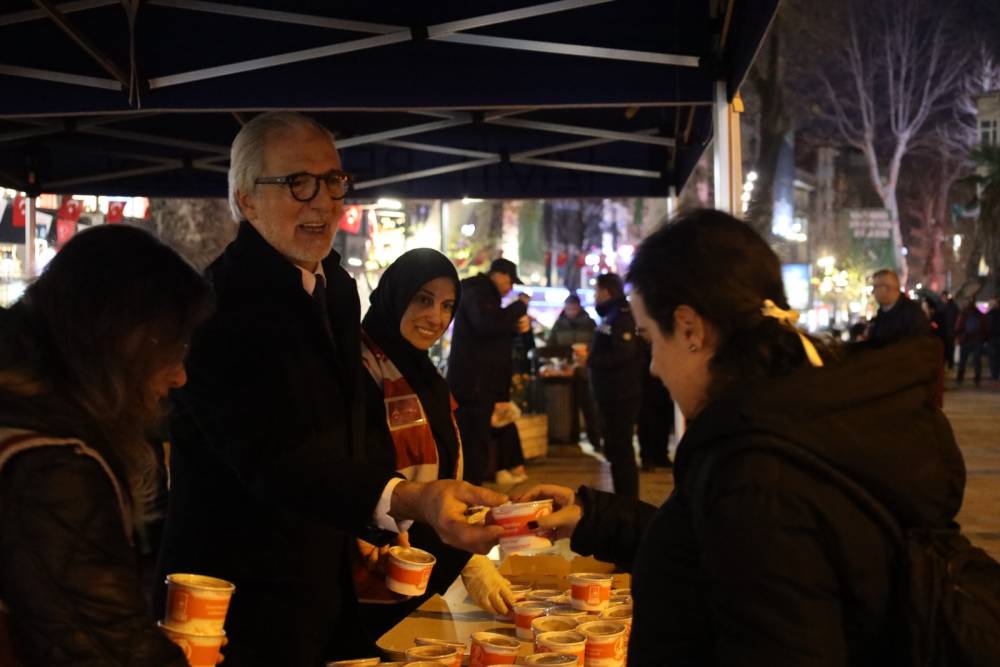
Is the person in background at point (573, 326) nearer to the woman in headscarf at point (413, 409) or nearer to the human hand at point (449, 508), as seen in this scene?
the woman in headscarf at point (413, 409)

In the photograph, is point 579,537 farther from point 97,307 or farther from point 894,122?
point 894,122

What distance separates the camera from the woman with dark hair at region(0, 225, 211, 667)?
5.26 feet

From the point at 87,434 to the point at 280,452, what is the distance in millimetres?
743

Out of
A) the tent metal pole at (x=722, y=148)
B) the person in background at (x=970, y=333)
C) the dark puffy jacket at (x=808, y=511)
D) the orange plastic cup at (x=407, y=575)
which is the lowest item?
the person in background at (x=970, y=333)

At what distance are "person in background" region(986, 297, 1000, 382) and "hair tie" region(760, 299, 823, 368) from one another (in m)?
26.3

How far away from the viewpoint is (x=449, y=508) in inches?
92.0

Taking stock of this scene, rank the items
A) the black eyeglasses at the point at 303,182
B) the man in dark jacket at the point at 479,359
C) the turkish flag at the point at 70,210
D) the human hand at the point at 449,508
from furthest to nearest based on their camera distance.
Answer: the turkish flag at the point at 70,210 < the man in dark jacket at the point at 479,359 < the black eyeglasses at the point at 303,182 < the human hand at the point at 449,508

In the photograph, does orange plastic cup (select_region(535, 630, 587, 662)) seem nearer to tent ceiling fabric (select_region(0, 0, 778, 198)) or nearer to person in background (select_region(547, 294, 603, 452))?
tent ceiling fabric (select_region(0, 0, 778, 198))

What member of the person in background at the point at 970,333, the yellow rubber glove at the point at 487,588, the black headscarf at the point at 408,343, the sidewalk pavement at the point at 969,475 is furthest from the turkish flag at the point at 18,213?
the person in background at the point at 970,333

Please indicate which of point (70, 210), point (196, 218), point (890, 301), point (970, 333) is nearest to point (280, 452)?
point (890, 301)

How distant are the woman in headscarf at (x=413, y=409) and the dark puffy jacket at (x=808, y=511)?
4.87 feet

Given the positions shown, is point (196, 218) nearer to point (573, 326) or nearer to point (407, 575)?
point (573, 326)

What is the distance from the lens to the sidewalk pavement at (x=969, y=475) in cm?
907

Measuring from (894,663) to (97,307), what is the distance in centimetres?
135
